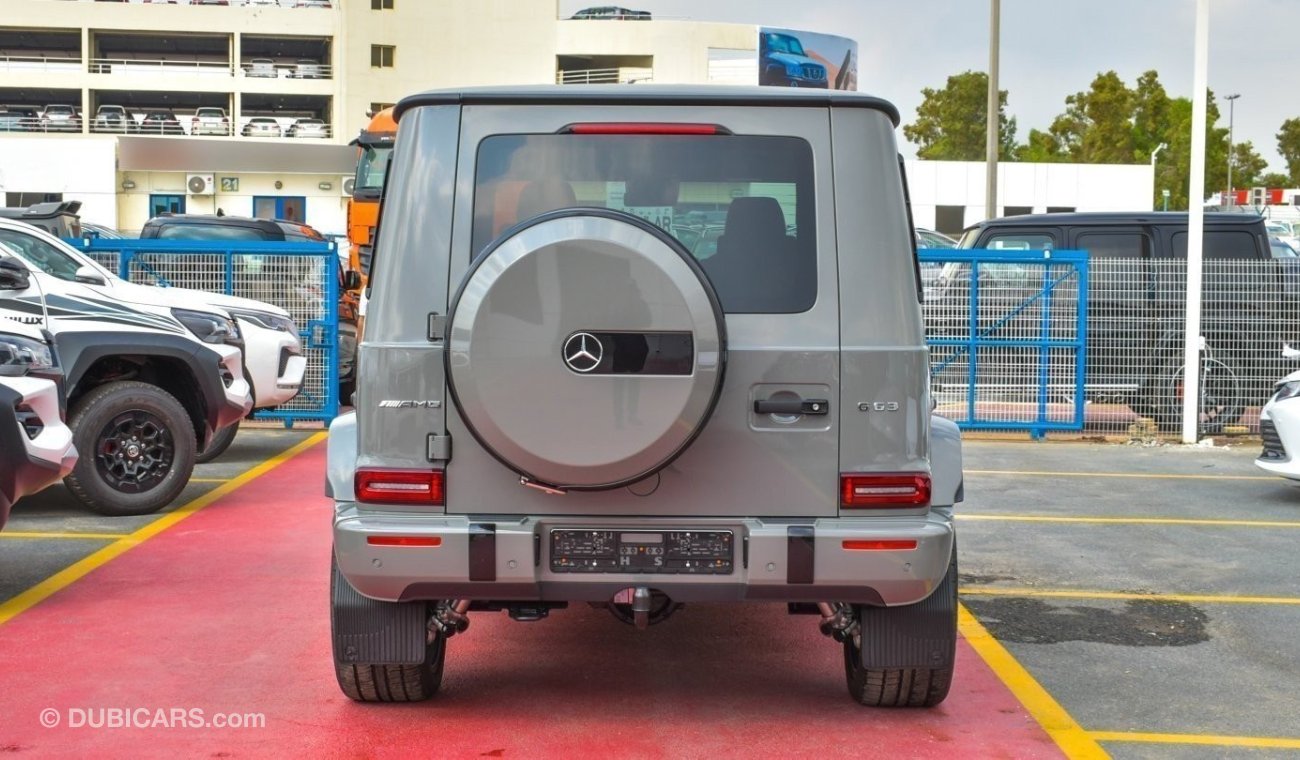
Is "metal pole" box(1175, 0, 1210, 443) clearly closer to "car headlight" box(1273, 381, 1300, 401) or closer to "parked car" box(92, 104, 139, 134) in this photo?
"car headlight" box(1273, 381, 1300, 401)

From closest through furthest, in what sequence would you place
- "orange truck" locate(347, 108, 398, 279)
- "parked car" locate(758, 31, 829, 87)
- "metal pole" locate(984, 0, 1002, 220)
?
"orange truck" locate(347, 108, 398, 279)
"metal pole" locate(984, 0, 1002, 220)
"parked car" locate(758, 31, 829, 87)

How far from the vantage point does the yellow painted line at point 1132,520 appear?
32.7 feet

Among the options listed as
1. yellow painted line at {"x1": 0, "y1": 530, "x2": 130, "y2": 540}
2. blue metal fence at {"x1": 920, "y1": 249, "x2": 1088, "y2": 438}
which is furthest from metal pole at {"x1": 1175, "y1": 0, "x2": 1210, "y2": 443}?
yellow painted line at {"x1": 0, "y1": 530, "x2": 130, "y2": 540}

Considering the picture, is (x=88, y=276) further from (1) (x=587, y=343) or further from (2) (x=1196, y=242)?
(2) (x=1196, y=242)

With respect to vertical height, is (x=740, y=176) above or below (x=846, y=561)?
above

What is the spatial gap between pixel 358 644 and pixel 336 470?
600mm

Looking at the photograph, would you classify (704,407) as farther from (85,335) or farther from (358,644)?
(85,335)

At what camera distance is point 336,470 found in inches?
207

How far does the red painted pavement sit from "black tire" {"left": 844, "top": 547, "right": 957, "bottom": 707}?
0.06m

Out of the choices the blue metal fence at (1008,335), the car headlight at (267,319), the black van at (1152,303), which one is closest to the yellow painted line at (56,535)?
the car headlight at (267,319)

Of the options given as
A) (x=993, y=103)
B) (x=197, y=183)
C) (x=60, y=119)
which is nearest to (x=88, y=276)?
(x=993, y=103)

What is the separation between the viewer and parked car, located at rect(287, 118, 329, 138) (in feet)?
194

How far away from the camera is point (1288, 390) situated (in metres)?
10.7

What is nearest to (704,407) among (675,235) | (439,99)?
(675,235)
